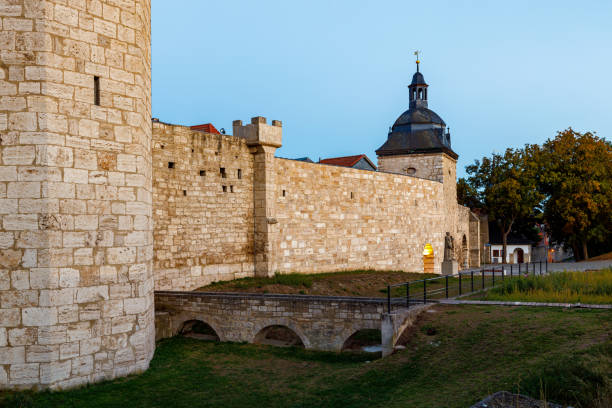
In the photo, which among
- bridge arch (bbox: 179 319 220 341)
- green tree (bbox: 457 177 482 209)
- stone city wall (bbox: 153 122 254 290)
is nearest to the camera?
bridge arch (bbox: 179 319 220 341)

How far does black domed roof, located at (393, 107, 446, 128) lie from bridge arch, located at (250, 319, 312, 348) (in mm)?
25875

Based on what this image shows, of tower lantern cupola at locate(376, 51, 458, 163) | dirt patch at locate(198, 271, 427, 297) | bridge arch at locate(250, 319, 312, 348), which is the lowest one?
bridge arch at locate(250, 319, 312, 348)

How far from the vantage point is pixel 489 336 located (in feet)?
31.4

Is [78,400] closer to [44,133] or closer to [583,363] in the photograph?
[44,133]

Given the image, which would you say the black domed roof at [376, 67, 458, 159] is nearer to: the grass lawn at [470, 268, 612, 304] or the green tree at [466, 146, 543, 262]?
the green tree at [466, 146, 543, 262]

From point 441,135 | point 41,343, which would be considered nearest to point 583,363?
point 41,343

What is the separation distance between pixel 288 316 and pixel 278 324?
12.8 inches

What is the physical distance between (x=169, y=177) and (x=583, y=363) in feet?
41.3

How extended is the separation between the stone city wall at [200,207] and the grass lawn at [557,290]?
27.2 ft

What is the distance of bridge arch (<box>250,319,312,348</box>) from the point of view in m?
12.2

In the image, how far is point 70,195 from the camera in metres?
8.13

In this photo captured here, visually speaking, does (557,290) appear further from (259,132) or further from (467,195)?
(467,195)

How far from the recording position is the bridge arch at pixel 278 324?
12.2 meters

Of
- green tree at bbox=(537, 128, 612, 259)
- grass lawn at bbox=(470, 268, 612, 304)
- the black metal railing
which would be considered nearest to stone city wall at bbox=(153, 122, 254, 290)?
the black metal railing
